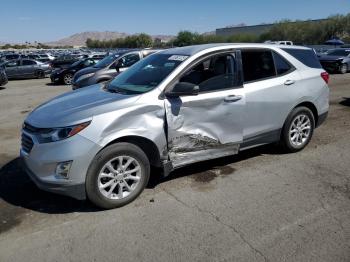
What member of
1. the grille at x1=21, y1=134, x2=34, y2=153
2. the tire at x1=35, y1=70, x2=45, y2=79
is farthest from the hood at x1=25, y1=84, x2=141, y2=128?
the tire at x1=35, y1=70, x2=45, y2=79

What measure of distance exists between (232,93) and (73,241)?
2696 millimetres

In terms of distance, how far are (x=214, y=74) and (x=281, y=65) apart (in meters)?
1.32

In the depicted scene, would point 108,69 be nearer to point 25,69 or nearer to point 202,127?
point 202,127

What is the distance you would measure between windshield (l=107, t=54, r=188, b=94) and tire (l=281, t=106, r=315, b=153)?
2.02m

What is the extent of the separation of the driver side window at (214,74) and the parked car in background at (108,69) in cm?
789

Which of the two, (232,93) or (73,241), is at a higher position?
(232,93)

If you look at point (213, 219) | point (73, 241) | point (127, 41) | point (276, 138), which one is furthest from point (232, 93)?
point (127, 41)

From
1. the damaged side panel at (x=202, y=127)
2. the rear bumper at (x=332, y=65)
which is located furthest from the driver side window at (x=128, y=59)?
the rear bumper at (x=332, y=65)

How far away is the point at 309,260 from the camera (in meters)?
3.28

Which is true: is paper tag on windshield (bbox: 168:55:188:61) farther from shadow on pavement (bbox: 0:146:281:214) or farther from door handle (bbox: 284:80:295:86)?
door handle (bbox: 284:80:295:86)

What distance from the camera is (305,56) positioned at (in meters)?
6.18

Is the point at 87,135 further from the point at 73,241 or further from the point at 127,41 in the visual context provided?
the point at 127,41

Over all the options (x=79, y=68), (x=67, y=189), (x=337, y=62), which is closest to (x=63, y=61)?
(x=79, y=68)

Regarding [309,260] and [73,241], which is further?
[73,241]
